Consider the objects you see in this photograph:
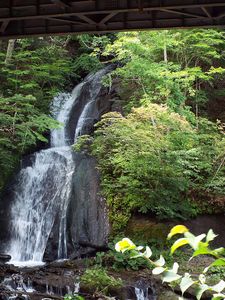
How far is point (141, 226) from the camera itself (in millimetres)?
14852

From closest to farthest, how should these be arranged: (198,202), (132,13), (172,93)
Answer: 1. (132,13)
2. (198,202)
3. (172,93)

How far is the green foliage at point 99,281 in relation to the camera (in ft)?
38.1

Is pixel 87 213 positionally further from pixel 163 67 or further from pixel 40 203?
pixel 163 67

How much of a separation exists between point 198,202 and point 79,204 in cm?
465


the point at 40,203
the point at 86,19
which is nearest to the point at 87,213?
the point at 40,203

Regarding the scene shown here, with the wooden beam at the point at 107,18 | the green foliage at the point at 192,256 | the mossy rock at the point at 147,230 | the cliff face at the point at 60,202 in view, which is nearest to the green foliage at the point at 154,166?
the mossy rock at the point at 147,230

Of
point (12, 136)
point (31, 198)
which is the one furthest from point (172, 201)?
point (12, 136)

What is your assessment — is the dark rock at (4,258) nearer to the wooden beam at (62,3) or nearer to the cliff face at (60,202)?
the cliff face at (60,202)

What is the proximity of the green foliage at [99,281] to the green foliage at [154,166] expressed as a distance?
275 centimetres

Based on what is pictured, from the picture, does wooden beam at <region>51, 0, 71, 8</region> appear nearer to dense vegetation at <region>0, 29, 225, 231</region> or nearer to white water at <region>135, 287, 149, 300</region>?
dense vegetation at <region>0, 29, 225, 231</region>

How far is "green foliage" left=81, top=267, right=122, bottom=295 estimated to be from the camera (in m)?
11.6

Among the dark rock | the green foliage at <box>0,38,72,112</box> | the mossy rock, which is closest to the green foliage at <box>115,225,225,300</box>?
the mossy rock

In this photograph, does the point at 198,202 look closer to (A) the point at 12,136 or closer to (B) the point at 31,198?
(B) the point at 31,198

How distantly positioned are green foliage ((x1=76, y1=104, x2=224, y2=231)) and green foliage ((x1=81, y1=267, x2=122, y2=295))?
2.75 meters
